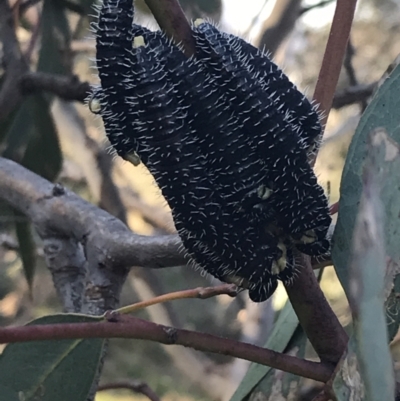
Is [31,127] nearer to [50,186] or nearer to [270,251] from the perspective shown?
[50,186]

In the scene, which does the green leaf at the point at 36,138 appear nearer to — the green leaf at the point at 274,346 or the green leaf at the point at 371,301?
the green leaf at the point at 274,346

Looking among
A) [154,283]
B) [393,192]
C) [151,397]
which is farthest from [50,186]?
[154,283]

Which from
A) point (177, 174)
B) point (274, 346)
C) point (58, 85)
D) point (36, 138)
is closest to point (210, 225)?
point (177, 174)

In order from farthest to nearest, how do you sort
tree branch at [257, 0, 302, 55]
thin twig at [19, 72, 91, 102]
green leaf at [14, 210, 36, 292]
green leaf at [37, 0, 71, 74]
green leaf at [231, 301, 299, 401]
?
1. tree branch at [257, 0, 302, 55]
2. green leaf at [37, 0, 71, 74]
3. green leaf at [14, 210, 36, 292]
4. thin twig at [19, 72, 91, 102]
5. green leaf at [231, 301, 299, 401]

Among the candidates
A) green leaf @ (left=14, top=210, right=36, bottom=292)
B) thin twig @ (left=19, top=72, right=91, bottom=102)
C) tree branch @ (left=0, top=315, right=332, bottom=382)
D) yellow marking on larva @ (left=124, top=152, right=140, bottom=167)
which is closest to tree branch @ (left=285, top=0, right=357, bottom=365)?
tree branch @ (left=0, top=315, right=332, bottom=382)

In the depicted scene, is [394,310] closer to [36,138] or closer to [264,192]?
[264,192]

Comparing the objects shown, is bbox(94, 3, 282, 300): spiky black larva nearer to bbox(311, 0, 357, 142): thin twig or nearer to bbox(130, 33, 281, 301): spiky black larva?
bbox(130, 33, 281, 301): spiky black larva
